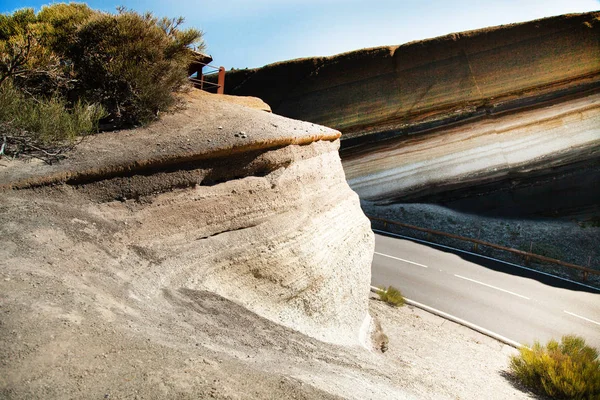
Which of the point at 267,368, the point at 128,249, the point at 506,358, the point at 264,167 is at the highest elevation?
the point at 264,167

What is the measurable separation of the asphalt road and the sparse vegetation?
27.0 feet

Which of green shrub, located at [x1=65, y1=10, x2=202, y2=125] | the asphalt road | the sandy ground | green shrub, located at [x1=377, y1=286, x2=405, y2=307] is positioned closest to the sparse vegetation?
green shrub, located at [x1=65, y1=10, x2=202, y2=125]

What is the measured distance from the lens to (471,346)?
1060 cm

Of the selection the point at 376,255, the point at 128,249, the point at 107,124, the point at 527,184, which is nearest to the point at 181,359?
the point at 128,249

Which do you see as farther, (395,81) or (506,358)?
(395,81)

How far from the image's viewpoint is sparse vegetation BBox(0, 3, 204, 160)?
811 cm

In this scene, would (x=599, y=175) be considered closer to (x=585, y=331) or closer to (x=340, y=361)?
(x=585, y=331)

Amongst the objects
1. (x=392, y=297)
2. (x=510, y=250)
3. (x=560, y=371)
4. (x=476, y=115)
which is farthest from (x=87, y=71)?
(x=476, y=115)

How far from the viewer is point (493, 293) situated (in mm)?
13812

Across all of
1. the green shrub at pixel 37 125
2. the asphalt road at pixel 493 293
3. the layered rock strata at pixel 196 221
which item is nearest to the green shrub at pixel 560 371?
the asphalt road at pixel 493 293

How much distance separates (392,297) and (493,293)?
3.32 m

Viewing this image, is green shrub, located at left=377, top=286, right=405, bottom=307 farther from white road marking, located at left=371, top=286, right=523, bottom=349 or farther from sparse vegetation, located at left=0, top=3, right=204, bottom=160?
sparse vegetation, located at left=0, top=3, right=204, bottom=160

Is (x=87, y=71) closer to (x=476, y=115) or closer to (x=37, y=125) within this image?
(x=37, y=125)

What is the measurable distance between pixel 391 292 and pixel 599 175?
11.1 metres
